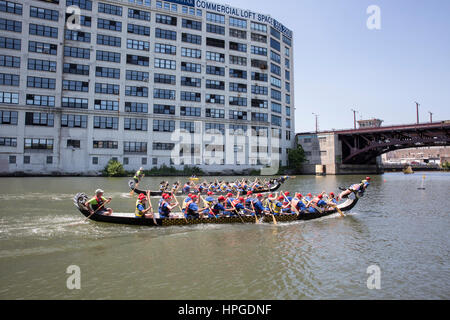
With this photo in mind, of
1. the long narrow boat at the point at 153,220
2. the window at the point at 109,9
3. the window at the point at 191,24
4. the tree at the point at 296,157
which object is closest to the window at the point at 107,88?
the window at the point at 109,9

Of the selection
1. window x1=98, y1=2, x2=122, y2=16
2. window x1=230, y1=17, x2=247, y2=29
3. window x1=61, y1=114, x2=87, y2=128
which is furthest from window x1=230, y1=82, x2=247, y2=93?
window x1=61, y1=114, x2=87, y2=128

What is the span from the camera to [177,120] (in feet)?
210

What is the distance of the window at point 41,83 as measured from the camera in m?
53.7

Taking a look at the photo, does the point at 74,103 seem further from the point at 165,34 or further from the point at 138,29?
the point at 165,34

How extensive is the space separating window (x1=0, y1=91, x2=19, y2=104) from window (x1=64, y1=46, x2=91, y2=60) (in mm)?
11715

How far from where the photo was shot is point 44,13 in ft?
181

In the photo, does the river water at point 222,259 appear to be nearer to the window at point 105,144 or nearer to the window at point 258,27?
the window at point 105,144

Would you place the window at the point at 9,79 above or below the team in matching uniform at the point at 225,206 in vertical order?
above

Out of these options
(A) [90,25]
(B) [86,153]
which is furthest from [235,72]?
(B) [86,153]

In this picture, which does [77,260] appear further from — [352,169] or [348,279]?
[352,169]

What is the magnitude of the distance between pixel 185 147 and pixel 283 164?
2753 cm

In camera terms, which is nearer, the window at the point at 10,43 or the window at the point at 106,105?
the window at the point at 10,43

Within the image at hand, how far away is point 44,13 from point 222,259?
63.4m

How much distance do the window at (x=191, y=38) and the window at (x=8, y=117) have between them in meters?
36.2
